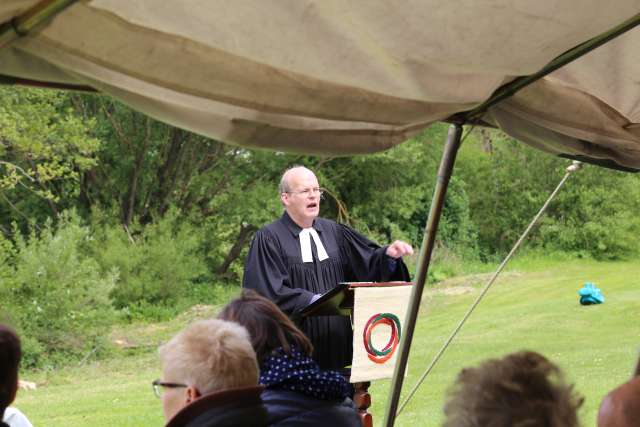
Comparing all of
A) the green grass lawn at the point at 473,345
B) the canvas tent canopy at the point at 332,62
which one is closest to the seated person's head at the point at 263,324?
the canvas tent canopy at the point at 332,62

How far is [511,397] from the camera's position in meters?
1.80

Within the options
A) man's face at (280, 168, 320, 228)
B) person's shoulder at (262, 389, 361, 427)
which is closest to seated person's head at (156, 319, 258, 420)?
person's shoulder at (262, 389, 361, 427)

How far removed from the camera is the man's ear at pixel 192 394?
96.8 inches

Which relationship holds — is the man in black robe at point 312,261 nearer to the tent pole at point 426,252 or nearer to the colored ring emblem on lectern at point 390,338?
the colored ring emblem on lectern at point 390,338

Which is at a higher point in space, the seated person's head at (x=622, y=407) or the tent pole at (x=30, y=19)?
the tent pole at (x=30, y=19)

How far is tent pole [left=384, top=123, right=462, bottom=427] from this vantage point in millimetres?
3900

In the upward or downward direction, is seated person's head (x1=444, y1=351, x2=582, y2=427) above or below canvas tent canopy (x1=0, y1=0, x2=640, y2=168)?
below

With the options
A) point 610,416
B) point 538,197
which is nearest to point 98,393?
point 610,416

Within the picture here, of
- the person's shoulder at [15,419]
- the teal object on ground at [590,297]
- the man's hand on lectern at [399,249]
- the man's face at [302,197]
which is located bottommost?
the teal object on ground at [590,297]

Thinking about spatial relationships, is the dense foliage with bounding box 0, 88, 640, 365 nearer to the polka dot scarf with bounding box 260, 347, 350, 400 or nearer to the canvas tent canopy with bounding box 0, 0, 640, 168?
the canvas tent canopy with bounding box 0, 0, 640, 168

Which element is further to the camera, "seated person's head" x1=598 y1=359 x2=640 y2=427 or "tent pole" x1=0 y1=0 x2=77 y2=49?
"tent pole" x1=0 y1=0 x2=77 y2=49

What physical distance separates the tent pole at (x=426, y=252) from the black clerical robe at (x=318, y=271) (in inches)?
47.2

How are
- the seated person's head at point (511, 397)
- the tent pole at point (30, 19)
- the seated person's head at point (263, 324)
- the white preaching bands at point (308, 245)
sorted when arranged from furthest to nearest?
1. the white preaching bands at point (308, 245)
2. the seated person's head at point (263, 324)
3. the tent pole at point (30, 19)
4. the seated person's head at point (511, 397)

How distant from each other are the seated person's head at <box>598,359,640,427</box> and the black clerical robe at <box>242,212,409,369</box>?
309cm
